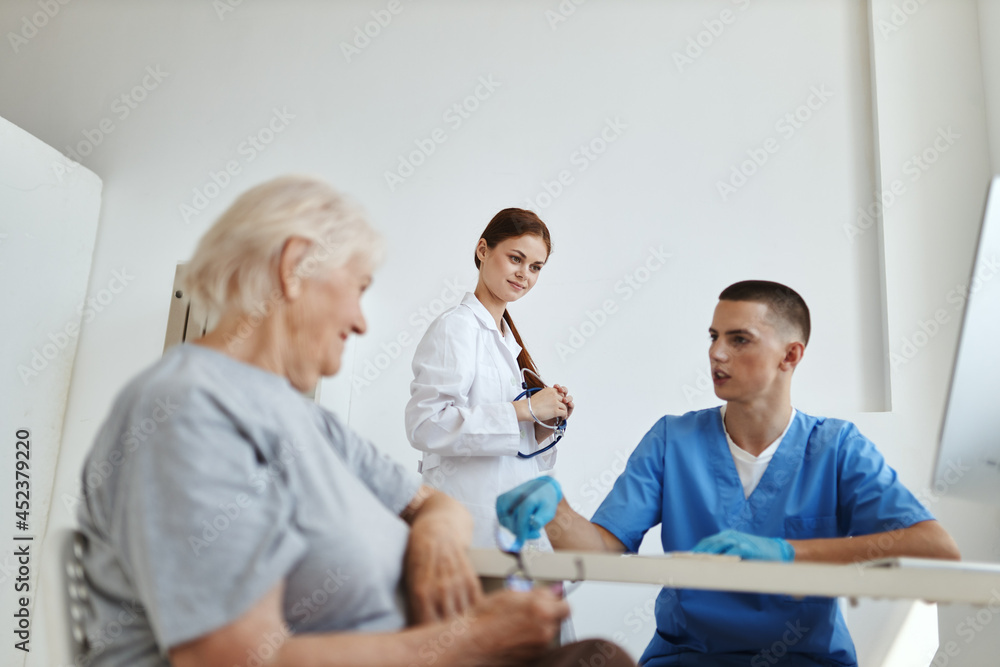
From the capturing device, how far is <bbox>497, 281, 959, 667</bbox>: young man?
1.18 m

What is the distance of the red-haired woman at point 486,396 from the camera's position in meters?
1.73

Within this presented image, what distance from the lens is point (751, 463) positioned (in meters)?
1.40

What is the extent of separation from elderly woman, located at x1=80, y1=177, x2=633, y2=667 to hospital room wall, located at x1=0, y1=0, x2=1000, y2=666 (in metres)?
1.56

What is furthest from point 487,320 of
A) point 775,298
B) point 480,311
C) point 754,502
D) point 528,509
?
point 528,509

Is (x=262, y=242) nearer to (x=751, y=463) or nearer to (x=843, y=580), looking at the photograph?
(x=843, y=580)

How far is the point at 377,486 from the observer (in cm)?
97

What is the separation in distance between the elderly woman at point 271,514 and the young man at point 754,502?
0.98 feet

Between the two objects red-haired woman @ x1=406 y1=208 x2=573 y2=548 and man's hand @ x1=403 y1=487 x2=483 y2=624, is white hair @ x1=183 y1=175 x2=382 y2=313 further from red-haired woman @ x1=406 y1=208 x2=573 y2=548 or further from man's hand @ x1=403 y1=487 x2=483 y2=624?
red-haired woman @ x1=406 y1=208 x2=573 y2=548

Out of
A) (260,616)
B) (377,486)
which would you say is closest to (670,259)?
(377,486)

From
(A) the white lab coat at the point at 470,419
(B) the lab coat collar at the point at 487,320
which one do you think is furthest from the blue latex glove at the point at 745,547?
(B) the lab coat collar at the point at 487,320

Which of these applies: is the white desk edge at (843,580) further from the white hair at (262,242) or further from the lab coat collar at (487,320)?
the lab coat collar at (487,320)

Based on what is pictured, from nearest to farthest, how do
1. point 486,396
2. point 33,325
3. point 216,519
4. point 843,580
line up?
point 216,519
point 843,580
point 486,396
point 33,325

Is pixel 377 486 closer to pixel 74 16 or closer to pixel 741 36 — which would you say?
pixel 741 36

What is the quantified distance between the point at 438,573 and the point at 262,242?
405mm
